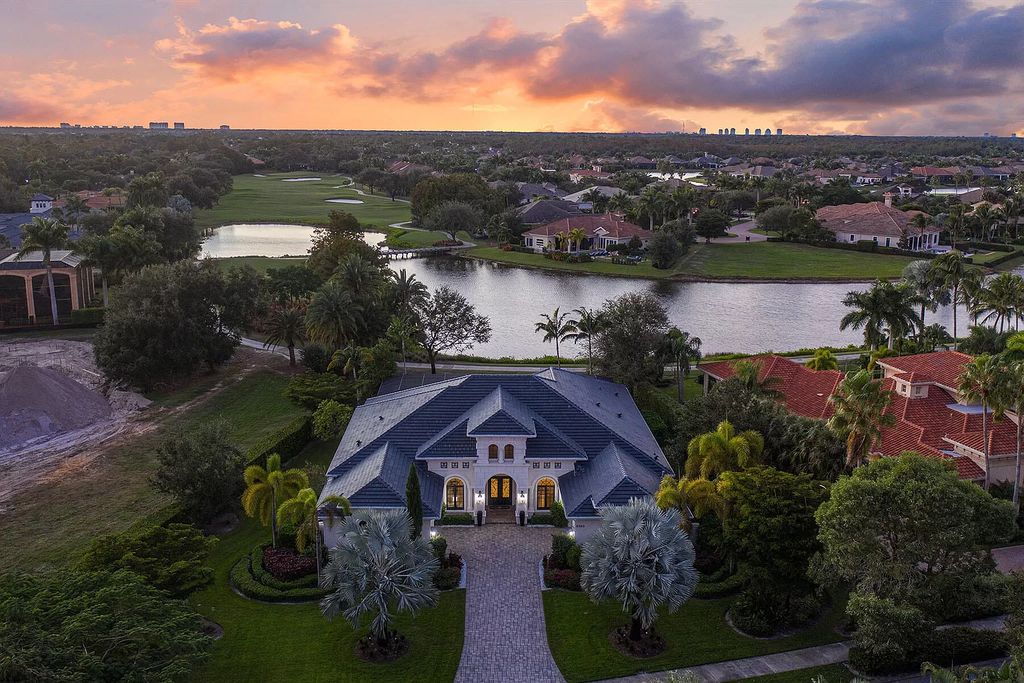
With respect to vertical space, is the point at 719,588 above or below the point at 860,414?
below

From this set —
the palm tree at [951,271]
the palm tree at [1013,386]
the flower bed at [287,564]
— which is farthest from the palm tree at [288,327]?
the palm tree at [951,271]

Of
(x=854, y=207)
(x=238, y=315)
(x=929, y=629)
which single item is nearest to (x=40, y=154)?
(x=238, y=315)

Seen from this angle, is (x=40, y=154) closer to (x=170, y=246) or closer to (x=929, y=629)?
(x=170, y=246)

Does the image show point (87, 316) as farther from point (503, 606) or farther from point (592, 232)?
point (592, 232)

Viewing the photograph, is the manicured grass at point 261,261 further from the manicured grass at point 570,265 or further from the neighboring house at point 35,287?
the manicured grass at point 570,265

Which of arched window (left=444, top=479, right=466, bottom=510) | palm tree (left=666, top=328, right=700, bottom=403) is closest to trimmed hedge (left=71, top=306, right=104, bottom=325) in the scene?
arched window (left=444, top=479, right=466, bottom=510)

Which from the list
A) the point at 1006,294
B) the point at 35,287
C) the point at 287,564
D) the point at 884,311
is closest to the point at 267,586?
the point at 287,564

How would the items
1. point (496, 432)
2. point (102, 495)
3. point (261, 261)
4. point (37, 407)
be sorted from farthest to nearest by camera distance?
point (261, 261)
point (37, 407)
point (102, 495)
point (496, 432)
